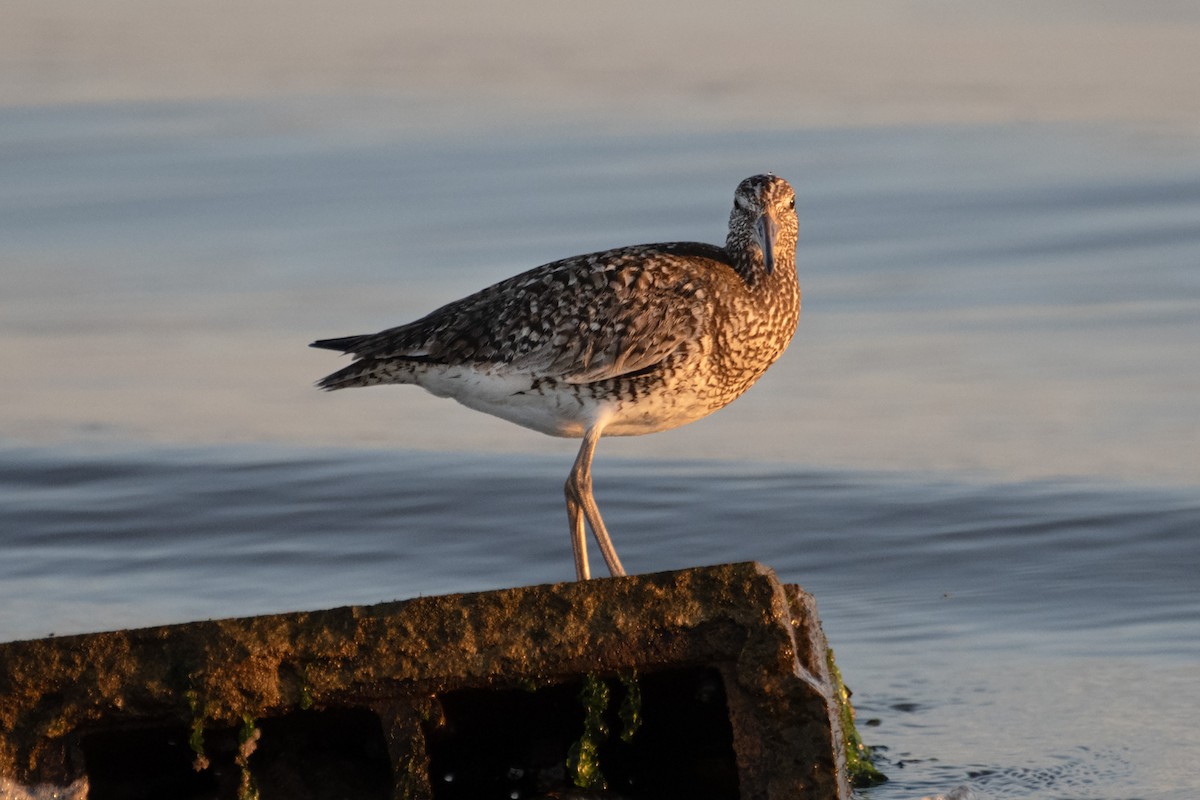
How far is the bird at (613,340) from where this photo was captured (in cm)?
813

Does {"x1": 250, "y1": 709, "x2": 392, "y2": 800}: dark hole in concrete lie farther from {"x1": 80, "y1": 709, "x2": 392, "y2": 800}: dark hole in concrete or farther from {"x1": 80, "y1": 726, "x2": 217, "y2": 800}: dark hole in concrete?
{"x1": 80, "y1": 726, "x2": 217, "y2": 800}: dark hole in concrete

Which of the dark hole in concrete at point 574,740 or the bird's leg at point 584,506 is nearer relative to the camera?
the dark hole in concrete at point 574,740

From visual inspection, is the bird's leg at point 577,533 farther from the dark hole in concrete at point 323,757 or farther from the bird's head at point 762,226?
the dark hole in concrete at point 323,757

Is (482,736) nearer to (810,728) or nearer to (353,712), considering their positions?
(353,712)

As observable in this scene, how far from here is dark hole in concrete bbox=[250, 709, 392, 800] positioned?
6.11 metres

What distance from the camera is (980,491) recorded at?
40.6 feet

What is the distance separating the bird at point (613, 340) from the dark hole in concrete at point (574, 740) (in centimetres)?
170

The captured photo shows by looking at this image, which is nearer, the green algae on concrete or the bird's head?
the green algae on concrete

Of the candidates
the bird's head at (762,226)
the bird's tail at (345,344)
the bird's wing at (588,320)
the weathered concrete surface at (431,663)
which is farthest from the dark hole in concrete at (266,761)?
the bird's head at (762,226)

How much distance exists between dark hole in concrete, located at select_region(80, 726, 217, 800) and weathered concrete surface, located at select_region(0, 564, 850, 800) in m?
0.19

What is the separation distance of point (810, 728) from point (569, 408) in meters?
2.82

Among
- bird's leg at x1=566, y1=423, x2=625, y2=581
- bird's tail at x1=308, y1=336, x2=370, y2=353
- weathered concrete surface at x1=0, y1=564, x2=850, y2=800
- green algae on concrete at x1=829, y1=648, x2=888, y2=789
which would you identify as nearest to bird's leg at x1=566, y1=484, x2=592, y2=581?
bird's leg at x1=566, y1=423, x2=625, y2=581

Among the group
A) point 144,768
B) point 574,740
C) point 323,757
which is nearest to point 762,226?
point 574,740

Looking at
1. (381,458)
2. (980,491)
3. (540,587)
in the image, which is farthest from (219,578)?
(540,587)
